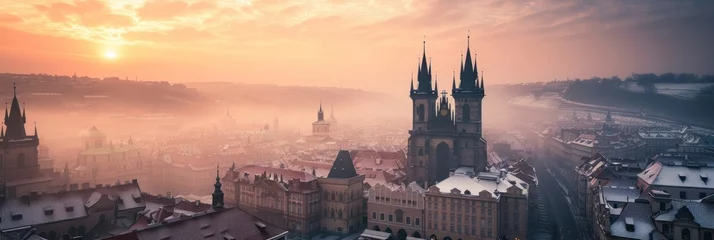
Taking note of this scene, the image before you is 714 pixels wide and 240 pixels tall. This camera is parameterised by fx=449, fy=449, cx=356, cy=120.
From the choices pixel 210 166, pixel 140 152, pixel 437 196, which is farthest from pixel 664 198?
pixel 140 152

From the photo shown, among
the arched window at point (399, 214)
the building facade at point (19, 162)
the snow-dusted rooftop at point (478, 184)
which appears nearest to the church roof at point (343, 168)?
the arched window at point (399, 214)

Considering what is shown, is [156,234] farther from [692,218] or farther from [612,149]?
[612,149]

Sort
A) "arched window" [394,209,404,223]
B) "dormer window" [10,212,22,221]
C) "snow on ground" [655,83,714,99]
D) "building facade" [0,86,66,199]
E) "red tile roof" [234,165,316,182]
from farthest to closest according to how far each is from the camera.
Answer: "snow on ground" [655,83,714,99] → "red tile roof" [234,165,316,182] → "building facade" [0,86,66,199] → "arched window" [394,209,404,223] → "dormer window" [10,212,22,221]

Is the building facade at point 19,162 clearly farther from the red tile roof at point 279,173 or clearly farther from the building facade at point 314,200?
the building facade at point 314,200

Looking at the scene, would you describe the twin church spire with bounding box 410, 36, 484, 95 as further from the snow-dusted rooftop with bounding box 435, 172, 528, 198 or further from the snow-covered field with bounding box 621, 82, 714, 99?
the snow-covered field with bounding box 621, 82, 714, 99

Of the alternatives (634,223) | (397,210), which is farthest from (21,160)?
(634,223)

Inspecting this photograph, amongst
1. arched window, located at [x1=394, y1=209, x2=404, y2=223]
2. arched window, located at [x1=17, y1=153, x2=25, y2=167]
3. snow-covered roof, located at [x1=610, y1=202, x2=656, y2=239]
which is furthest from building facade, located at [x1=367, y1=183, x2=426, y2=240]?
arched window, located at [x1=17, y1=153, x2=25, y2=167]

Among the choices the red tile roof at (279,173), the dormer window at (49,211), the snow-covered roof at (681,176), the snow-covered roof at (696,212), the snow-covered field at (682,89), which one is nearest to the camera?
the snow-covered roof at (696,212)

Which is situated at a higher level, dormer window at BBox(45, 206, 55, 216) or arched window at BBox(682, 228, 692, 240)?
dormer window at BBox(45, 206, 55, 216)

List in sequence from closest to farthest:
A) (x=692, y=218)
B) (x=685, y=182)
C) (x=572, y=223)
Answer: (x=692, y=218) → (x=685, y=182) → (x=572, y=223)
